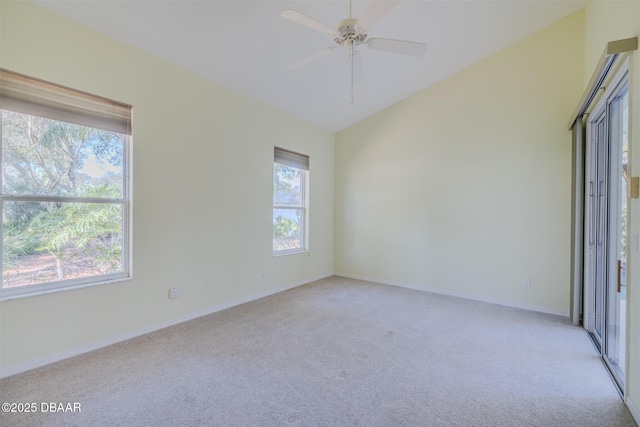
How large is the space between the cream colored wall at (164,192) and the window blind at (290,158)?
117 mm

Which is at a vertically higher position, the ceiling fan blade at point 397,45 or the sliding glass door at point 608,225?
the ceiling fan blade at point 397,45

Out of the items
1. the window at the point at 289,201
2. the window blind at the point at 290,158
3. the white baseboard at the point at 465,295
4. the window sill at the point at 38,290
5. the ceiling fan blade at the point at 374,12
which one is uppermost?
the ceiling fan blade at the point at 374,12

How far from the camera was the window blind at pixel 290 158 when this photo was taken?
15.1 feet

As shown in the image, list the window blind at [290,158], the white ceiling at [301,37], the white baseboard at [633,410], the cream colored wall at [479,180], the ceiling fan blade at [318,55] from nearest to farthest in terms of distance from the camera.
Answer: the white baseboard at [633,410]
the ceiling fan blade at [318,55]
the white ceiling at [301,37]
the cream colored wall at [479,180]
the window blind at [290,158]

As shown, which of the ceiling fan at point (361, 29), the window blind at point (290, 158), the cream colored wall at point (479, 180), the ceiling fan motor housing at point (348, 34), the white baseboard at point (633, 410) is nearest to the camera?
the white baseboard at point (633, 410)

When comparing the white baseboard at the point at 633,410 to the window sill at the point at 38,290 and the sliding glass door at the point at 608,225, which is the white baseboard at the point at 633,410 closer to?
the sliding glass door at the point at 608,225

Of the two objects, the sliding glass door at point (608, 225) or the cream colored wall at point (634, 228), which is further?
the sliding glass door at point (608, 225)

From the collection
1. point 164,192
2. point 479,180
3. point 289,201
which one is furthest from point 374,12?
point 289,201

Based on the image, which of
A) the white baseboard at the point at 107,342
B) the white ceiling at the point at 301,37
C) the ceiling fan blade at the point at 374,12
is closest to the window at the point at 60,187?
the white baseboard at the point at 107,342

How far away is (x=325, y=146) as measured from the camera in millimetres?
5621

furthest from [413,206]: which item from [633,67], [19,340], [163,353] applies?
[19,340]

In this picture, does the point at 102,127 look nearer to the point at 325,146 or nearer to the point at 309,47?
the point at 309,47

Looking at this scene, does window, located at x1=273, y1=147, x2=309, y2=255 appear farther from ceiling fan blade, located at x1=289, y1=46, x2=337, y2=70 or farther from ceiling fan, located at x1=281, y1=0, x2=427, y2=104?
ceiling fan, located at x1=281, y1=0, x2=427, y2=104

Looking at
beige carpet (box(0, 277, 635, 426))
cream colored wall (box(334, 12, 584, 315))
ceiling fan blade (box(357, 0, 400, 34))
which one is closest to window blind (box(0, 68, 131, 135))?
beige carpet (box(0, 277, 635, 426))
